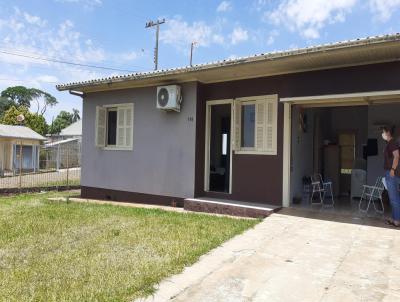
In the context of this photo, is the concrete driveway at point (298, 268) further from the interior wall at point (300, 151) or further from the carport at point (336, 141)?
the interior wall at point (300, 151)

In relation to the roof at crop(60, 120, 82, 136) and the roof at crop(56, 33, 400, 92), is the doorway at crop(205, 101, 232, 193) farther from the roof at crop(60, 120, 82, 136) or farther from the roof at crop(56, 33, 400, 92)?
the roof at crop(60, 120, 82, 136)

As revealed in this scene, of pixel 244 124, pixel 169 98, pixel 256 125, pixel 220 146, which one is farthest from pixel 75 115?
pixel 256 125

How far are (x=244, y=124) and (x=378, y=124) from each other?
3.81 metres

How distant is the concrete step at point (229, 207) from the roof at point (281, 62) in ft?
9.37

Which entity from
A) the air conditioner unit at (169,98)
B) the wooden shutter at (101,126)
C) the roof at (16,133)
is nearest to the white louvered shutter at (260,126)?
the air conditioner unit at (169,98)

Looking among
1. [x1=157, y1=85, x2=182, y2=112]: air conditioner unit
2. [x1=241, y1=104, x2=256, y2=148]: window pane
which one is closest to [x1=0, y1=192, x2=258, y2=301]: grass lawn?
[x1=241, y1=104, x2=256, y2=148]: window pane

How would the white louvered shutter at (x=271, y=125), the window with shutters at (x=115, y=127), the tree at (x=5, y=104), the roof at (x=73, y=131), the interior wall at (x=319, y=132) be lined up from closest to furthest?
the white louvered shutter at (x=271, y=125)
the interior wall at (x=319, y=132)
the window with shutters at (x=115, y=127)
the roof at (x=73, y=131)
the tree at (x=5, y=104)

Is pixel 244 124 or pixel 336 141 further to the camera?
pixel 336 141

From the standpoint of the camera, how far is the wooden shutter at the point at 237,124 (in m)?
8.36

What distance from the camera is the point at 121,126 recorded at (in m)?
10.3

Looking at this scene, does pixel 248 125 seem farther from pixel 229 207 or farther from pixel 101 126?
pixel 101 126

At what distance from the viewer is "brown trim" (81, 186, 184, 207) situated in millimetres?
9125

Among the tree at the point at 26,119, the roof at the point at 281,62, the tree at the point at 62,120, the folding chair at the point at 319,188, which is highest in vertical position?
the tree at the point at 62,120

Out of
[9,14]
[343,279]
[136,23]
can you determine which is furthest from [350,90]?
[136,23]
